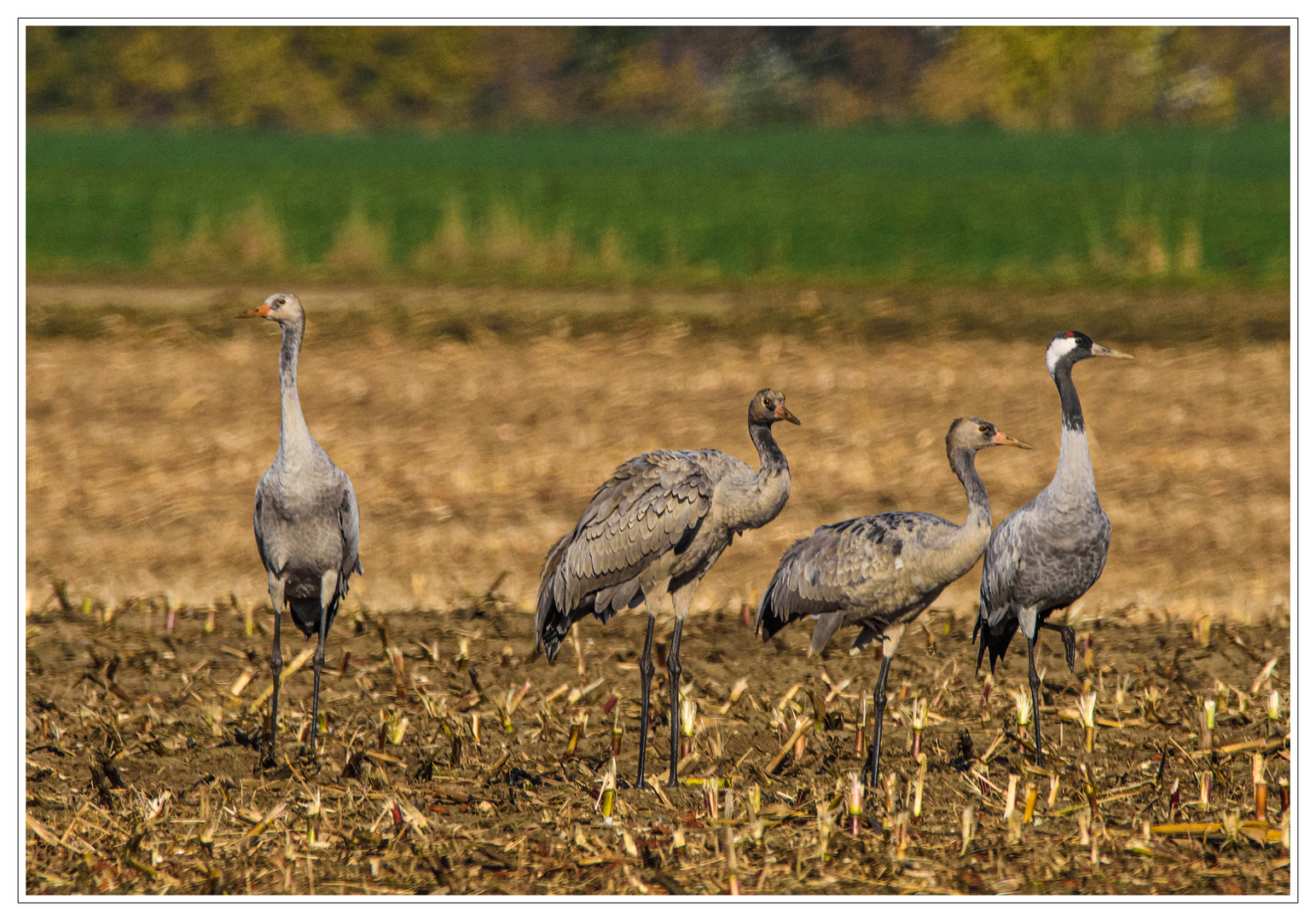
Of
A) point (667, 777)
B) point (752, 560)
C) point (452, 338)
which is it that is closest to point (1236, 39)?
point (452, 338)

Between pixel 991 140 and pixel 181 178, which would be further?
pixel 991 140

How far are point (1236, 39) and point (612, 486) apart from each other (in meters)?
58.3

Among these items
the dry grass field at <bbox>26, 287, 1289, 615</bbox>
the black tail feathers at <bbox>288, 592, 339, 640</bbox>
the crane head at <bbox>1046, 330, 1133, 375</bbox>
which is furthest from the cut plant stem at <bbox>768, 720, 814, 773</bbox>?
the dry grass field at <bbox>26, 287, 1289, 615</bbox>

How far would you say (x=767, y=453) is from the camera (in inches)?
227

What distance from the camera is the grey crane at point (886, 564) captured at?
551 centimetres

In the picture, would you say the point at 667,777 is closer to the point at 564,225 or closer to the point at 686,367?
the point at 686,367

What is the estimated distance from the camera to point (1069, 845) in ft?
17.7

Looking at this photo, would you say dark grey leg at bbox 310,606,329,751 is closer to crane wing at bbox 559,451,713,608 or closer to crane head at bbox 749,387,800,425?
crane wing at bbox 559,451,713,608

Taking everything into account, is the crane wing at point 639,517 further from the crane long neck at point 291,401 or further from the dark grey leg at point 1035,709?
the dark grey leg at point 1035,709

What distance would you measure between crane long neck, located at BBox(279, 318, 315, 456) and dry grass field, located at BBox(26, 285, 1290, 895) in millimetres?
1285

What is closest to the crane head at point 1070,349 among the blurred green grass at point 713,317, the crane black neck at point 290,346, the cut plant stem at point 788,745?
the cut plant stem at point 788,745

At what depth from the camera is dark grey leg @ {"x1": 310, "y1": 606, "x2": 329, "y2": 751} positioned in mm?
6375

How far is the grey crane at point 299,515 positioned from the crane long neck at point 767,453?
5.53 ft

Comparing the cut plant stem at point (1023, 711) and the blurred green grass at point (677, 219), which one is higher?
the blurred green grass at point (677, 219)
